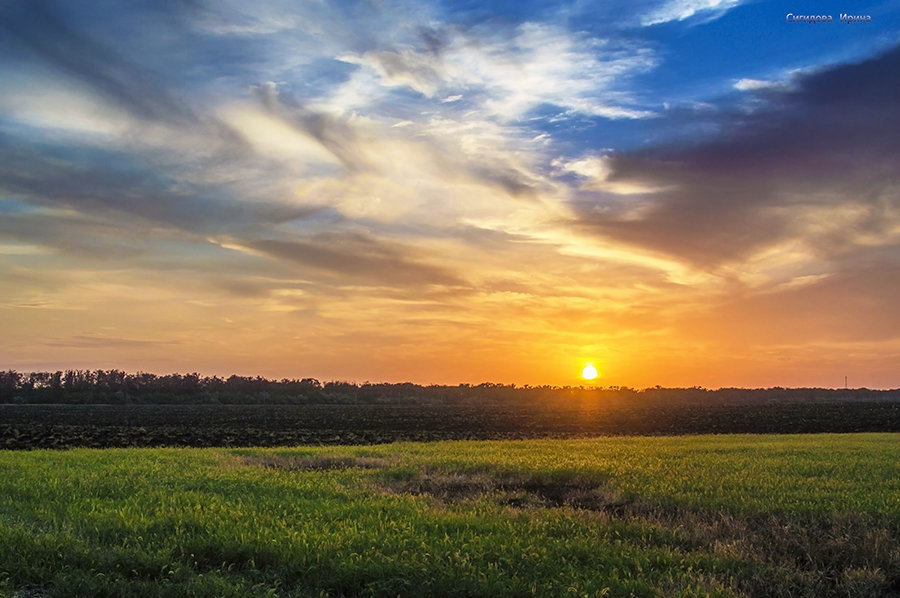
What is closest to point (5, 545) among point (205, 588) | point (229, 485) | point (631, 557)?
point (205, 588)

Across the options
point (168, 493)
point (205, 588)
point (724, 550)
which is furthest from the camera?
point (168, 493)

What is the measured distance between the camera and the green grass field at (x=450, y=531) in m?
10.2

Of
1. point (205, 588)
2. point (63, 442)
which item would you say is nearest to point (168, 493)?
point (205, 588)

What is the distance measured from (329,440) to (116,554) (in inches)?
1563

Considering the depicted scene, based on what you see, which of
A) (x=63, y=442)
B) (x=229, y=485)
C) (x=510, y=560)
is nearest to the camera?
(x=510, y=560)

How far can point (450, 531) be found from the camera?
513 inches

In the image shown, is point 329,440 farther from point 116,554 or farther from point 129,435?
point 116,554

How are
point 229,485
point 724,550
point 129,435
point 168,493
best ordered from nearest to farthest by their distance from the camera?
point 724,550 < point 168,493 < point 229,485 < point 129,435

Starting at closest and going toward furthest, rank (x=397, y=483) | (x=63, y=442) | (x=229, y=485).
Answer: (x=229, y=485) → (x=397, y=483) → (x=63, y=442)

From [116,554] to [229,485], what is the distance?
7.49 meters

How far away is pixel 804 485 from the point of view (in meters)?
18.9

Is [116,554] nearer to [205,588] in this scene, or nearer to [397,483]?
[205,588]

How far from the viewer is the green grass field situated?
1016 cm

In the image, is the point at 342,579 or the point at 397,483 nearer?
the point at 342,579
